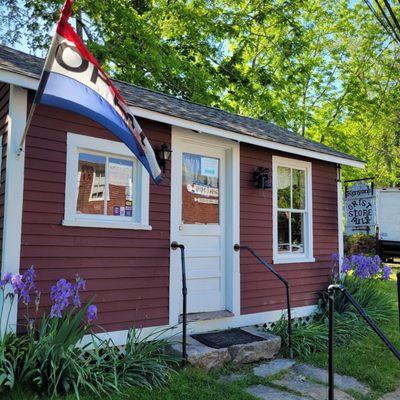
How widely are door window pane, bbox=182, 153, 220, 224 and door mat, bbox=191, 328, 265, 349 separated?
147 centimetres

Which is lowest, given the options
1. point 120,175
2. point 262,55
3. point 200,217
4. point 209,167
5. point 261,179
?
point 200,217

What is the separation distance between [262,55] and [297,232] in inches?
550

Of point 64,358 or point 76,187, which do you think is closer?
point 64,358

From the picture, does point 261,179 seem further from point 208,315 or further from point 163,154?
point 208,315

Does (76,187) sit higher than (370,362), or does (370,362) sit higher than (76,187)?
(76,187)

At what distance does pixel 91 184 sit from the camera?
477 cm

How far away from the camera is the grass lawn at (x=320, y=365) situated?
3.87 meters

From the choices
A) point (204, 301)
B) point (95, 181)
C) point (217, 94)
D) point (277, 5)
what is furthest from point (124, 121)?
point (277, 5)

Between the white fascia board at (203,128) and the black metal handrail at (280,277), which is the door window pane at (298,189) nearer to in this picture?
the white fascia board at (203,128)

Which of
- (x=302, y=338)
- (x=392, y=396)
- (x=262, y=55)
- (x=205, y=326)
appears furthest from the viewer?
(x=262, y=55)

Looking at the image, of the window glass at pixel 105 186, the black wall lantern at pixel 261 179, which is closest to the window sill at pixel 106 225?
the window glass at pixel 105 186

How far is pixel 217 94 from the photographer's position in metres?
16.2


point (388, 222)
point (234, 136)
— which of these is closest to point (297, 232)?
point (234, 136)

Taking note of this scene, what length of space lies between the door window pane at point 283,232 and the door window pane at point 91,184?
3.09 metres
